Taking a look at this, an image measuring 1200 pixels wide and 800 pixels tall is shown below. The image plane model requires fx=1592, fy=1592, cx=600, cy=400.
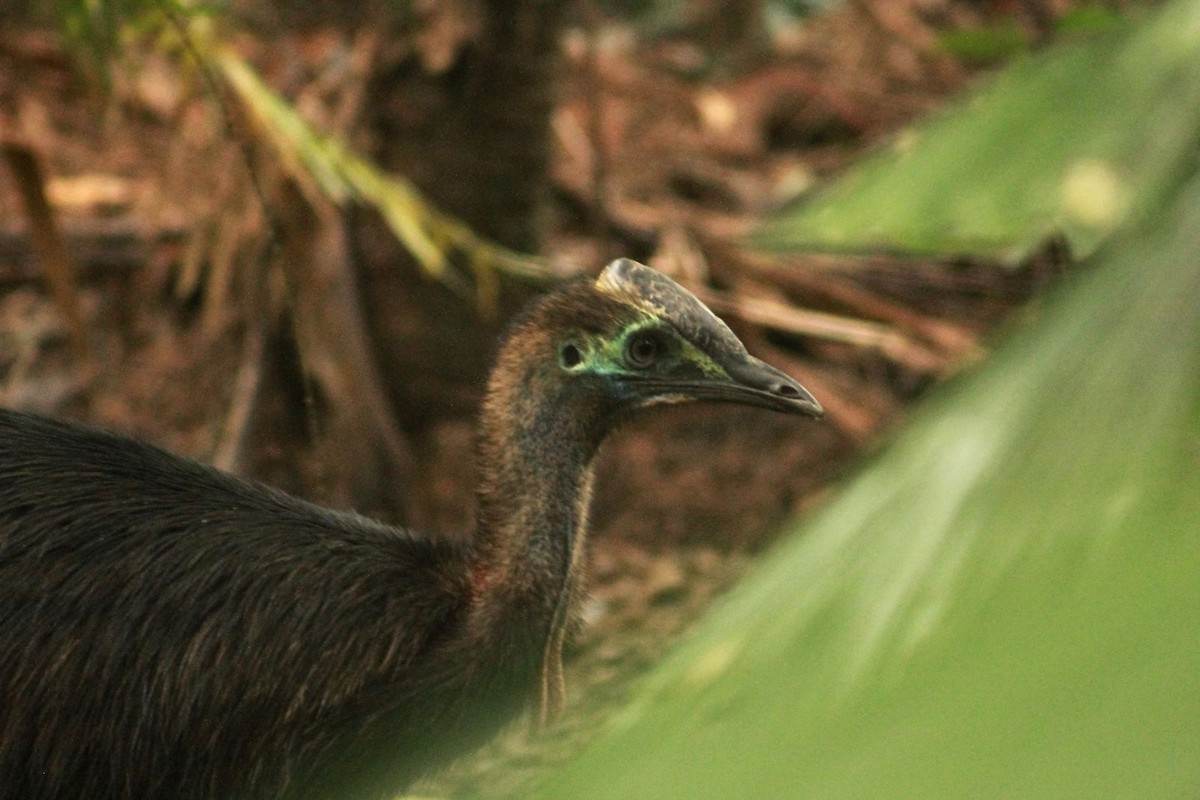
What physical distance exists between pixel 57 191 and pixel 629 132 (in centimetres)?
278

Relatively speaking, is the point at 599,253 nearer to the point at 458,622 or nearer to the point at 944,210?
the point at 458,622

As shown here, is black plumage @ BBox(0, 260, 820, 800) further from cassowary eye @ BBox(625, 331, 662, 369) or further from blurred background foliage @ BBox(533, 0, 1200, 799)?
blurred background foliage @ BBox(533, 0, 1200, 799)

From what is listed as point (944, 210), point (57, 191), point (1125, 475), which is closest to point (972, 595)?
point (1125, 475)

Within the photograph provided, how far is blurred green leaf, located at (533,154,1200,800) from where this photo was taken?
42cm

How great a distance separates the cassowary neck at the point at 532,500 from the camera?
243 cm

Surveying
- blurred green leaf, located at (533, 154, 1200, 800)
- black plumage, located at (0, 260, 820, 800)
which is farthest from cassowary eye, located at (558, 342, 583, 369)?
blurred green leaf, located at (533, 154, 1200, 800)

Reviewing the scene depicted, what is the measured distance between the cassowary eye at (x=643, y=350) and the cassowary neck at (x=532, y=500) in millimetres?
101

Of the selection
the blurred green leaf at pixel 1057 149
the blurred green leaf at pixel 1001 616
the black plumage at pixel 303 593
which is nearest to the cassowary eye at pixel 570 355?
the black plumage at pixel 303 593

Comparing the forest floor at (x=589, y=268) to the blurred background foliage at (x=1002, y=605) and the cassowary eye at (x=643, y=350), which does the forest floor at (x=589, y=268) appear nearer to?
the cassowary eye at (x=643, y=350)

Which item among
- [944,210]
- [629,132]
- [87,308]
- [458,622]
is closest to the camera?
[944,210]

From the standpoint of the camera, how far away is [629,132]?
23.8 feet

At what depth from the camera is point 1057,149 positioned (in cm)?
121

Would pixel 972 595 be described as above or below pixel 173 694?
above

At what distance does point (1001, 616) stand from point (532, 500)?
1.96 meters
